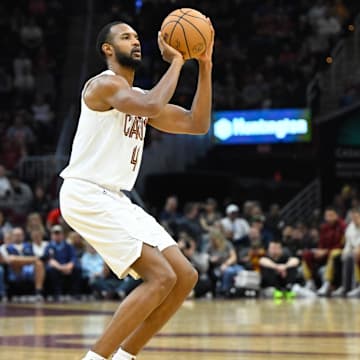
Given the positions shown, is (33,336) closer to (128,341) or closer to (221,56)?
(128,341)

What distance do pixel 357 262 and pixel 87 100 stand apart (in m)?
12.4

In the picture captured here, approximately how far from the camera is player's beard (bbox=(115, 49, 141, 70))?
21.6 feet

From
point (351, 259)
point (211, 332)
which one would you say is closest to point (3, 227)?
point (351, 259)

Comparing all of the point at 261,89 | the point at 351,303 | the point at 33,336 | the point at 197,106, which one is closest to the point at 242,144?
the point at 261,89

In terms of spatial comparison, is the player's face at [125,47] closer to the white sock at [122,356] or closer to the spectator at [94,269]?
the white sock at [122,356]

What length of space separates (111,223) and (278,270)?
12.4 meters

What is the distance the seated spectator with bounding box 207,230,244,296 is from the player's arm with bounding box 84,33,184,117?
12.3 m

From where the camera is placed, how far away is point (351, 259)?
18500 mm

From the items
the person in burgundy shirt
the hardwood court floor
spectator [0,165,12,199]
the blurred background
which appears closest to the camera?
the hardwood court floor

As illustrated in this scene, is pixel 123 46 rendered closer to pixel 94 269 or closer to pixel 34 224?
pixel 94 269

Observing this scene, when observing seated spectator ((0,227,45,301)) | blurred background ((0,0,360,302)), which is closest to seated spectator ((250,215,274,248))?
blurred background ((0,0,360,302))

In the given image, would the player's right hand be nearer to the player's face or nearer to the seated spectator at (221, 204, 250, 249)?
the player's face

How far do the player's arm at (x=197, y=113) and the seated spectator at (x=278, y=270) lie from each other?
462 inches

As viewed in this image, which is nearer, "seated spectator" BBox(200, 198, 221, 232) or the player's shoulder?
the player's shoulder
